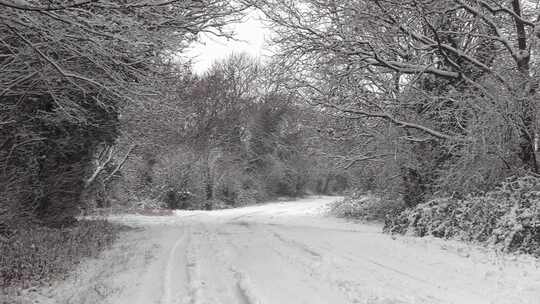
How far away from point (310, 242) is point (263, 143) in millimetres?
33876

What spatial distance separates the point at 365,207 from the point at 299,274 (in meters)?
15.1

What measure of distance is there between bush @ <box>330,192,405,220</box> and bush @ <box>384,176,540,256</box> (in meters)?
5.27

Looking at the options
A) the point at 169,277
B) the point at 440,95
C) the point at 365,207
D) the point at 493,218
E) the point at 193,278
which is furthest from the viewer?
the point at 365,207

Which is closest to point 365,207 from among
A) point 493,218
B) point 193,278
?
point 493,218

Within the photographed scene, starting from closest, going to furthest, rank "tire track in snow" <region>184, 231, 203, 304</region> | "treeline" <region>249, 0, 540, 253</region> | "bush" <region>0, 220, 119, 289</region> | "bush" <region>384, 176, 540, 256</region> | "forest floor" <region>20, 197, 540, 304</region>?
"tire track in snow" <region>184, 231, 203, 304</region> → "forest floor" <region>20, 197, 540, 304</region> → "bush" <region>0, 220, 119, 289</region> → "bush" <region>384, 176, 540, 256</region> → "treeline" <region>249, 0, 540, 253</region>

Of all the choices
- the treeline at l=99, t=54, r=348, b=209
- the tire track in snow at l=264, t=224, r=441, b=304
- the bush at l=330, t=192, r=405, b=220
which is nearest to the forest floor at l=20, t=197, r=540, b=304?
the tire track in snow at l=264, t=224, r=441, b=304

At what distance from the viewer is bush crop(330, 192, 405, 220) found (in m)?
19.0

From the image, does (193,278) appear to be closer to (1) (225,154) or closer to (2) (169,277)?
(2) (169,277)

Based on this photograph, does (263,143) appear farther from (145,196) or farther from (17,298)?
(17,298)

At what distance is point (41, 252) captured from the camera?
8141 millimetres

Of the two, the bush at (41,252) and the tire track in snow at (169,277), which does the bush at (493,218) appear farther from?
the bush at (41,252)

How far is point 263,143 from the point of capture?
144ft

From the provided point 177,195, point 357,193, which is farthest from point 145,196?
point 357,193

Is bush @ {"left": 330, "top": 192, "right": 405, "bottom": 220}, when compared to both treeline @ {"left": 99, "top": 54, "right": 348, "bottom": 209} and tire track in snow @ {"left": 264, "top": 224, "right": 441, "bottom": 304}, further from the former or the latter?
tire track in snow @ {"left": 264, "top": 224, "right": 441, "bottom": 304}
